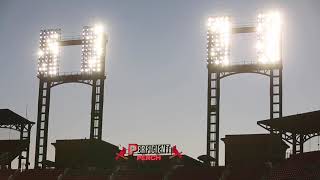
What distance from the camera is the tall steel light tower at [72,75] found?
89188 mm

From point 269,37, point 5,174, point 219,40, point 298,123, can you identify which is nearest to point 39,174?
point 5,174

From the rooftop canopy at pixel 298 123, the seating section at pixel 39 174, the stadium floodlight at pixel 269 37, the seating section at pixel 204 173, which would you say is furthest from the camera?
the stadium floodlight at pixel 269 37

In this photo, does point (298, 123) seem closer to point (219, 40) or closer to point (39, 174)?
point (219, 40)

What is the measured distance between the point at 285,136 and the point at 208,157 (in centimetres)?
916

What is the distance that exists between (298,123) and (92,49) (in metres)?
31.0

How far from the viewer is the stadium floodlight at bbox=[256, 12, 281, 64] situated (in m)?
81.1

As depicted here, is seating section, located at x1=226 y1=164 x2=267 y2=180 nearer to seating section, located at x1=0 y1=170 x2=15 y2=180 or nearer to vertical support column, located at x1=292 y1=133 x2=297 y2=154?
vertical support column, located at x1=292 y1=133 x2=297 y2=154

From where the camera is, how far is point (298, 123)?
72.1 m

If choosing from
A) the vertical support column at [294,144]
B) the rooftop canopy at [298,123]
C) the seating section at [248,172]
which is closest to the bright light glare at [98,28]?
the rooftop canopy at [298,123]

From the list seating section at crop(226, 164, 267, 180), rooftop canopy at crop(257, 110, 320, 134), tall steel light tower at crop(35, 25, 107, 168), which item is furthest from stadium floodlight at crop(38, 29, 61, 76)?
seating section at crop(226, 164, 267, 180)

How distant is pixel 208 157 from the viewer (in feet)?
255

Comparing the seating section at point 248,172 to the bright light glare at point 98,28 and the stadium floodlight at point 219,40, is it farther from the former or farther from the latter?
the bright light glare at point 98,28

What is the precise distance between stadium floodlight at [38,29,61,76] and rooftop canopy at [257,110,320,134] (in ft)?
102

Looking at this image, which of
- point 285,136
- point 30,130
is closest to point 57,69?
point 30,130
